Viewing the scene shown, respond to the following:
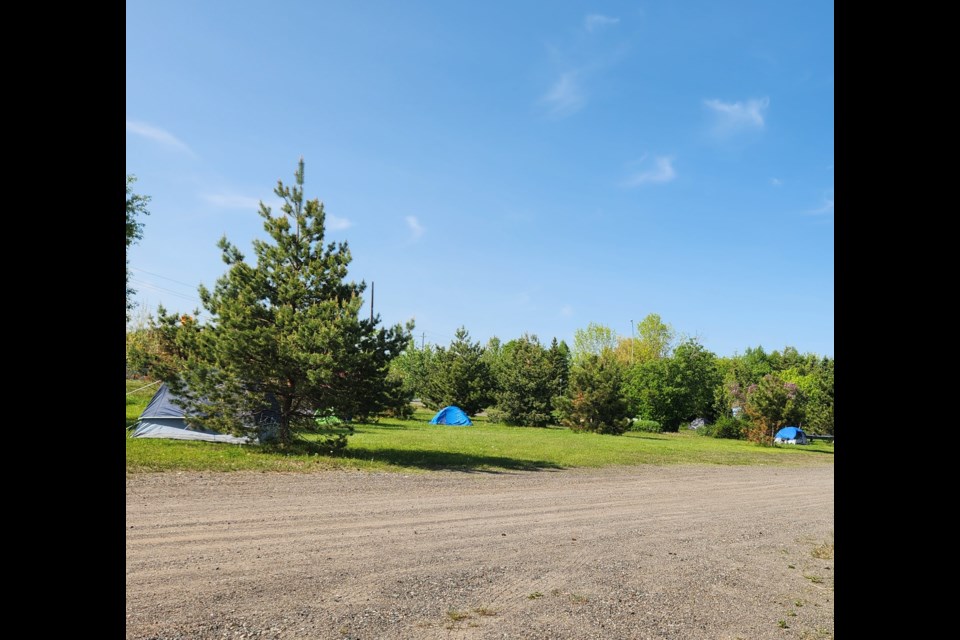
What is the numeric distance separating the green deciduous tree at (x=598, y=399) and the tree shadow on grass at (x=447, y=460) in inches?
657

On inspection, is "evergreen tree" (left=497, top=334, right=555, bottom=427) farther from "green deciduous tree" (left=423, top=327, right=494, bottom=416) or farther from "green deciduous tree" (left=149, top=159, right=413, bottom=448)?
"green deciduous tree" (left=149, top=159, right=413, bottom=448)

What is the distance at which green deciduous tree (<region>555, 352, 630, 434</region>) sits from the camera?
110ft

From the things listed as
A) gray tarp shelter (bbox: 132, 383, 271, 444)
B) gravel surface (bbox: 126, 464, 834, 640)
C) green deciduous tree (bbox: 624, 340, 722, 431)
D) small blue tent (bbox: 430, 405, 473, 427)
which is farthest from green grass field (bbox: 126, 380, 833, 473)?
green deciduous tree (bbox: 624, 340, 722, 431)

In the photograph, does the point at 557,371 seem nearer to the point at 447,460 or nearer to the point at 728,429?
the point at 728,429

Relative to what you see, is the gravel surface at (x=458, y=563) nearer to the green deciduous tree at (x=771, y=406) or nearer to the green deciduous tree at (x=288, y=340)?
the green deciduous tree at (x=288, y=340)

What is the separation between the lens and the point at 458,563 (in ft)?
20.8

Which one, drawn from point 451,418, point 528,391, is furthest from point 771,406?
point 451,418

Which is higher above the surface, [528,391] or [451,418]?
[528,391]

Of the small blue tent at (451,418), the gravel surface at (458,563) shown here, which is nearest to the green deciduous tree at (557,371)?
the small blue tent at (451,418)

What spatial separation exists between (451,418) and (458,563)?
2939cm
